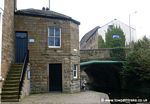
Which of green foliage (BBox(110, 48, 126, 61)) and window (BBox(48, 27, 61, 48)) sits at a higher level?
window (BBox(48, 27, 61, 48))

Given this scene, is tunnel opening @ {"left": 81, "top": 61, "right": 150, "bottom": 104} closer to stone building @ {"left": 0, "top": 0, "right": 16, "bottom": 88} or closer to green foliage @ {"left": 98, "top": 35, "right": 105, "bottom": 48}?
green foliage @ {"left": 98, "top": 35, "right": 105, "bottom": 48}

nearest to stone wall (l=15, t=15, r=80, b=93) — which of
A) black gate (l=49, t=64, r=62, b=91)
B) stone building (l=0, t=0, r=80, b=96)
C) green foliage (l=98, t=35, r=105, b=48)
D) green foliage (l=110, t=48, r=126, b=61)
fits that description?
stone building (l=0, t=0, r=80, b=96)

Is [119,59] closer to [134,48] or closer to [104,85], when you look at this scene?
[134,48]

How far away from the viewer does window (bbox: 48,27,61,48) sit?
20.4m

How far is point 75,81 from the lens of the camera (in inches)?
837

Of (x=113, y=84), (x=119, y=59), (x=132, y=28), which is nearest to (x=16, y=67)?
(x=119, y=59)

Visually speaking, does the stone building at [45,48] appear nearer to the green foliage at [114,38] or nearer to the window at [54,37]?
the window at [54,37]

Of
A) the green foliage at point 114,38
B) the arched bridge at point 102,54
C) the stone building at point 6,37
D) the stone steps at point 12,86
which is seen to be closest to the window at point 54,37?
the stone building at point 6,37

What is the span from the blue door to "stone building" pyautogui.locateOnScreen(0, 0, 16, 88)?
70cm

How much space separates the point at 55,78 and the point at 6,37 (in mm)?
5761

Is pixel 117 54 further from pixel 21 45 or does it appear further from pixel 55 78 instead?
pixel 21 45

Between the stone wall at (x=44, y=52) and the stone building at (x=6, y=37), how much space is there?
5.06ft

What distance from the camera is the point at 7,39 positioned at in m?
16.7

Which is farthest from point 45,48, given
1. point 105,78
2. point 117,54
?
point 105,78
